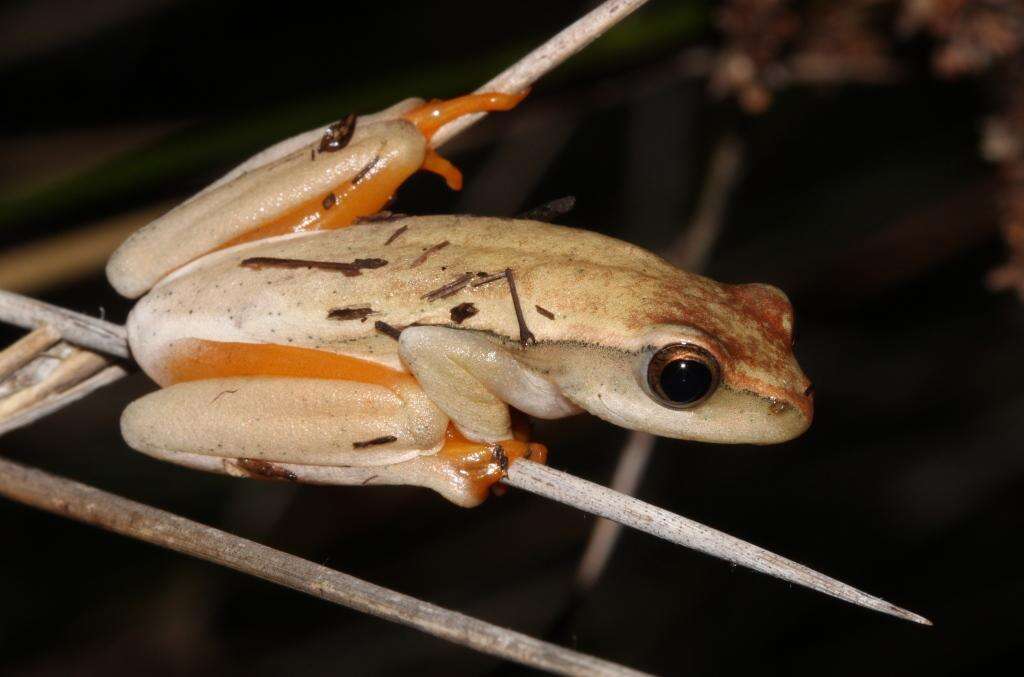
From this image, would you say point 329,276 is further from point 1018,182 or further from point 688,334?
point 1018,182

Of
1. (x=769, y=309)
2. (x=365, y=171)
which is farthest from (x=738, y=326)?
(x=365, y=171)

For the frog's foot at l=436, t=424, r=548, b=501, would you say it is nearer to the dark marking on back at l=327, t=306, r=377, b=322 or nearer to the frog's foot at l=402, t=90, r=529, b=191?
the dark marking on back at l=327, t=306, r=377, b=322

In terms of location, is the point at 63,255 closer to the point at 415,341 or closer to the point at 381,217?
the point at 381,217

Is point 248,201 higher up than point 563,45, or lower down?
lower down

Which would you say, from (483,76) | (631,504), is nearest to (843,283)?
(483,76)

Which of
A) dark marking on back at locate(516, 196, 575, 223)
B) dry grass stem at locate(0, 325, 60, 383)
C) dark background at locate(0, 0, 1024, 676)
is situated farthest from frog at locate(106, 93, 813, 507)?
dark background at locate(0, 0, 1024, 676)

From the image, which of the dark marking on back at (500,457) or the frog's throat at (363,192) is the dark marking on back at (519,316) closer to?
the dark marking on back at (500,457)

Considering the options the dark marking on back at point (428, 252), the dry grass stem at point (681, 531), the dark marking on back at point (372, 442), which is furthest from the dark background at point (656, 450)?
the dry grass stem at point (681, 531)
